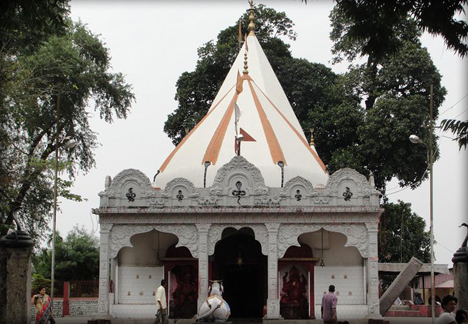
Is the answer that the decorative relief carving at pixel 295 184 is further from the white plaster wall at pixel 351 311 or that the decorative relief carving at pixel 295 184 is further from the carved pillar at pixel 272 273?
the white plaster wall at pixel 351 311

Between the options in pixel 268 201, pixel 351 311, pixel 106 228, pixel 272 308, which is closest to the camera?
pixel 272 308

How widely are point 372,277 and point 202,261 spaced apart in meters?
5.53

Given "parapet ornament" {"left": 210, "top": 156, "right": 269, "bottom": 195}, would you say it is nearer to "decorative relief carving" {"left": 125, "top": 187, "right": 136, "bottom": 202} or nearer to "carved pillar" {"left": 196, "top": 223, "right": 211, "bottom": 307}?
"carved pillar" {"left": 196, "top": 223, "right": 211, "bottom": 307}

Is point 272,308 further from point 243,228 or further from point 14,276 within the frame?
point 14,276

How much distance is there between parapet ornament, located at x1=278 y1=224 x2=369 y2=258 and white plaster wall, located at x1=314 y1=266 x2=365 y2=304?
1944mm

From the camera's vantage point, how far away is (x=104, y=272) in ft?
87.8

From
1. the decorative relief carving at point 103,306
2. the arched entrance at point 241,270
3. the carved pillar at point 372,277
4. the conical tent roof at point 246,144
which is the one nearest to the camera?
the carved pillar at point 372,277

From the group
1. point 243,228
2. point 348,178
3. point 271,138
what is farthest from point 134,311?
point 348,178

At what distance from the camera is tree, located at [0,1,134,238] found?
28000mm

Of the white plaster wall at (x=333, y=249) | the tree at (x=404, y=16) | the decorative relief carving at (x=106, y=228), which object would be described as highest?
the tree at (x=404, y=16)

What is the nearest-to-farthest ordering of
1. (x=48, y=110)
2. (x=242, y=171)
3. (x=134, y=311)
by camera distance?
(x=242, y=171) → (x=134, y=311) → (x=48, y=110)

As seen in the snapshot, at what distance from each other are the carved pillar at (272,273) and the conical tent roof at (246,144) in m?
2.87

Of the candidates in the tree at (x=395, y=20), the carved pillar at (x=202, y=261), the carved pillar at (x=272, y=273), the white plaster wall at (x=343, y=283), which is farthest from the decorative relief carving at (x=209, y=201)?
the tree at (x=395, y=20)

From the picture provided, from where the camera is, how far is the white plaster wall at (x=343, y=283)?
27.9 metres
